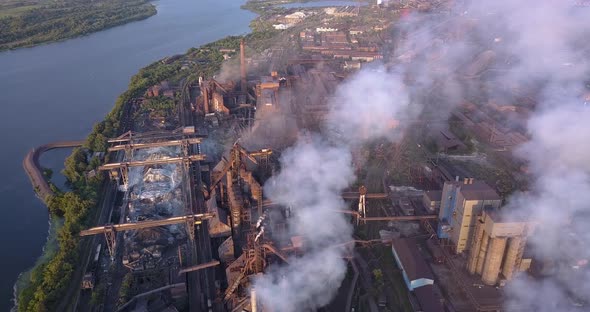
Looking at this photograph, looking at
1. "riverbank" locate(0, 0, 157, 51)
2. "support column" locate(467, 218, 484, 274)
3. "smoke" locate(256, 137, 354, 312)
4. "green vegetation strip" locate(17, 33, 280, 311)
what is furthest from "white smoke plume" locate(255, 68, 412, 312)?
"riverbank" locate(0, 0, 157, 51)

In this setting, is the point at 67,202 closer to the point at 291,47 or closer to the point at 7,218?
the point at 7,218

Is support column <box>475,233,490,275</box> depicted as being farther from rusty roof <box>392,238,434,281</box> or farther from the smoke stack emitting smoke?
rusty roof <box>392,238,434,281</box>

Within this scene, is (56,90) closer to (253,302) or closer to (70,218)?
(70,218)

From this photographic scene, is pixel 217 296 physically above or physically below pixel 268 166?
below

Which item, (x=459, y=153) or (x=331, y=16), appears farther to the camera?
(x=331, y=16)

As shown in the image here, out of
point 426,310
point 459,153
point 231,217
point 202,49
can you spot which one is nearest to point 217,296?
point 231,217

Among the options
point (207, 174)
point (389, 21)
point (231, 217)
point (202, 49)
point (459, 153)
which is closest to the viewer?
point (231, 217)
